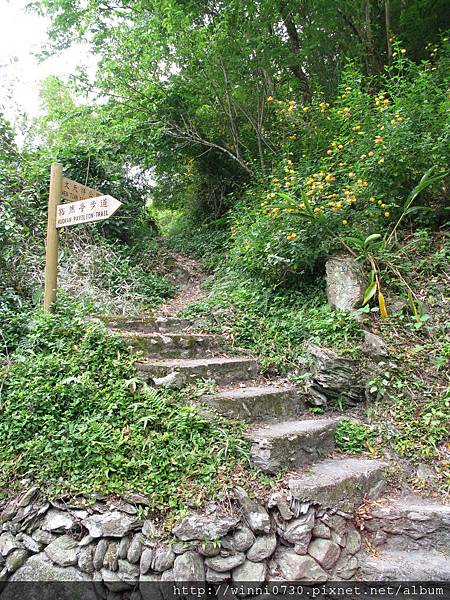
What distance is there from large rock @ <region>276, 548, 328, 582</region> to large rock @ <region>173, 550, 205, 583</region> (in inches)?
17.2

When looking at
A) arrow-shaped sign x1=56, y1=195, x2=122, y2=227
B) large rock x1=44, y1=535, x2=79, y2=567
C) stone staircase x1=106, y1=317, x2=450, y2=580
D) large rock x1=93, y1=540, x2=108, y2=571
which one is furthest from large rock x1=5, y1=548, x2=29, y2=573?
arrow-shaped sign x1=56, y1=195, x2=122, y2=227

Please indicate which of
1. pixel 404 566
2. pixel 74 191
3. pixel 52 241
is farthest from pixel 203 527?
pixel 74 191

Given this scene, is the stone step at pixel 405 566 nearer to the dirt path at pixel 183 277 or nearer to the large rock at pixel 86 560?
the large rock at pixel 86 560

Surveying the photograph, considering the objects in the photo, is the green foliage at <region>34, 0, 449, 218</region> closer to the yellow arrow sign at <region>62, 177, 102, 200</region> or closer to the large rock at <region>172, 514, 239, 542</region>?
the yellow arrow sign at <region>62, 177, 102, 200</region>

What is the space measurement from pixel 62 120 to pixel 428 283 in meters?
6.95

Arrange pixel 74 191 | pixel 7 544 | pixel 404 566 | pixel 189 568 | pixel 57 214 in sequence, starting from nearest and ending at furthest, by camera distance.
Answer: pixel 189 568 < pixel 404 566 < pixel 7 544 < pixel 57 214 < pixel 74 191

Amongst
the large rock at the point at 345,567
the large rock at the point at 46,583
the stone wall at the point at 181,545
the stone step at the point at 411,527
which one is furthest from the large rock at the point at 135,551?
the stone step at the point at 411,527

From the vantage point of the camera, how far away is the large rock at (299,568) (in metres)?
2.09

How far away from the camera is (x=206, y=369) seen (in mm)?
3219

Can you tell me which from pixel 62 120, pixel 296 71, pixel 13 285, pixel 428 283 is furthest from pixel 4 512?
pixel 296 71

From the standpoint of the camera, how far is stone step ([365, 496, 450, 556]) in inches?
91.6

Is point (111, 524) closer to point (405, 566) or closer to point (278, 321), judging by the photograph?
point (405, 566)

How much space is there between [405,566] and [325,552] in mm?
460

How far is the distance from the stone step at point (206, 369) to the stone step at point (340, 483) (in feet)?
3.39
